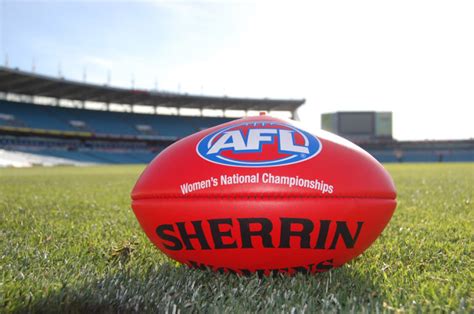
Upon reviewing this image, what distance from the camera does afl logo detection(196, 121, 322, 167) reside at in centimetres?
189

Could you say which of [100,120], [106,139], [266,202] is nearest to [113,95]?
[100,120]

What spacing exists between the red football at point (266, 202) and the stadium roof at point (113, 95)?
116 ft

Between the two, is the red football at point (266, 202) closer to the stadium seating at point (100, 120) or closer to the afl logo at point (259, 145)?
the afl logo at point (259, 145)

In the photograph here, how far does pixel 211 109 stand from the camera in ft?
164

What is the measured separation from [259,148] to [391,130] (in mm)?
53541

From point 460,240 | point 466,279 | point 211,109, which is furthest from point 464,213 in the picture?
point 211,109

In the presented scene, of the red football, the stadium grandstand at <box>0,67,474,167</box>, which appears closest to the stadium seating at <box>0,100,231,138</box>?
the stadium grandstand at <box>0,67,474,167</box>

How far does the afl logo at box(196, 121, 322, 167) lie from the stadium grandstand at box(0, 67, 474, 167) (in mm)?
32624

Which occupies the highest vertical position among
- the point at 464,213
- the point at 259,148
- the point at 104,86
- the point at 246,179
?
the point at 104,86

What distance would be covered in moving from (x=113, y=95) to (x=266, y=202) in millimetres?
42798

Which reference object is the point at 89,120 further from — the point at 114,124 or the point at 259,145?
the point at 259,145

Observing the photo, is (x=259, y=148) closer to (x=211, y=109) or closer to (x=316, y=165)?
(x=316, y=165)

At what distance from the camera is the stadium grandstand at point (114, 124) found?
37.3 m

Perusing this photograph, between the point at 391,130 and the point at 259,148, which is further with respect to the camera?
the point at 391,130
